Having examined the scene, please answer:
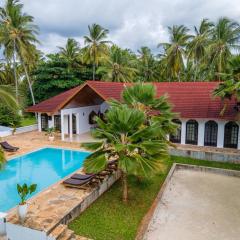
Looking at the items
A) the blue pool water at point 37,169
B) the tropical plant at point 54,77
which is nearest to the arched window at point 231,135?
the blue pool water at point 37,169

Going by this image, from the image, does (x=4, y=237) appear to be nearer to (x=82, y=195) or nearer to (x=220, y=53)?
(x=82, y=195)

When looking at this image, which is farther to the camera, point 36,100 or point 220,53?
point 36,100

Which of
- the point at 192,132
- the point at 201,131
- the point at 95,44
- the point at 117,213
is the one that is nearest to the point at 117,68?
the point at 95,44

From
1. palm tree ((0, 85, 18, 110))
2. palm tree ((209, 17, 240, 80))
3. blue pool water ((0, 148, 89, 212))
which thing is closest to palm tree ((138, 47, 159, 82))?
palm tree ((209, 17, 240, 80))

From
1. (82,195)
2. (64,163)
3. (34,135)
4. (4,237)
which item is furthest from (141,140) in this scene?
(34,135)

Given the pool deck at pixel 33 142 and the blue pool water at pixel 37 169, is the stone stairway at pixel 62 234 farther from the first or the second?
the pool deck at pixel 33 142

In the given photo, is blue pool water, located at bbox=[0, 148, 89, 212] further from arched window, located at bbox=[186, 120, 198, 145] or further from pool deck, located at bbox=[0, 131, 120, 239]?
arched window, located at bbox=[186, 120, 198, 145]
